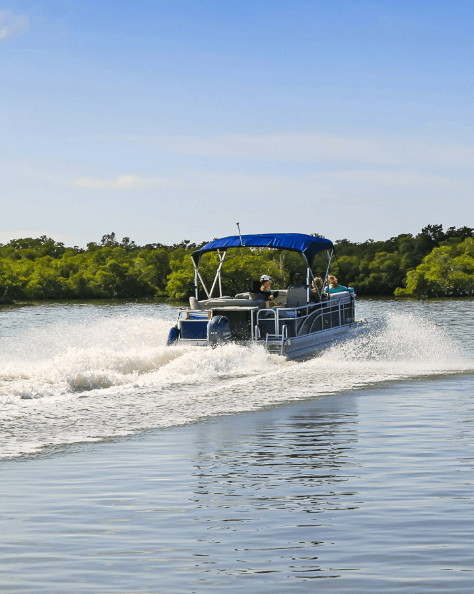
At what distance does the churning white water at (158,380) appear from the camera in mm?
10484

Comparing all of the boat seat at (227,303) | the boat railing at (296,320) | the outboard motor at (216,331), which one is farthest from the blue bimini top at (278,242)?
the outboard motor at (216,331)

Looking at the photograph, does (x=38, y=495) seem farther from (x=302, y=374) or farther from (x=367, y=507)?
(x=302, y=374)

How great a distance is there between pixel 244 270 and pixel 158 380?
92.6 meters

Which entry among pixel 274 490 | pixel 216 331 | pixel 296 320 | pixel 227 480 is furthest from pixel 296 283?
pixel 274 490

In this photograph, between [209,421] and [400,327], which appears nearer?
[209,421]

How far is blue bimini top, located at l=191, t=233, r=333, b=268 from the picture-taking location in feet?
61.8

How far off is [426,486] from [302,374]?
353 inches

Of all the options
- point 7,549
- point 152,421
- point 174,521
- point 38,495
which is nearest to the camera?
point 7,549

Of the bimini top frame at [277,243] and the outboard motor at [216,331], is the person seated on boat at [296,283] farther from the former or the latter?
the outboard motor at [216,331]

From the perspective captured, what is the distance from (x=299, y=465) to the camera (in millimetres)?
8102

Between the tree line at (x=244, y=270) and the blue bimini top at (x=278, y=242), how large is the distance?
7513 cm

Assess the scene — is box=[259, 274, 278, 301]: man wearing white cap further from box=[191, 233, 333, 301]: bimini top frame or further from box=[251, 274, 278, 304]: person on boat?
box=[191, 233, 333, 301]: bimini top frame

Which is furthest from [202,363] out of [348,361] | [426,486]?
[426,486]

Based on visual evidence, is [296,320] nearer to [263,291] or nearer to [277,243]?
[263,291]
